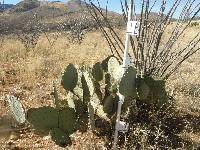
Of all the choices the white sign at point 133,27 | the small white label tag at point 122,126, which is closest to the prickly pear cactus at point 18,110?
the small white label tag at point 122,126

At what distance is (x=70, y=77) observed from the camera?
4137 millimetres

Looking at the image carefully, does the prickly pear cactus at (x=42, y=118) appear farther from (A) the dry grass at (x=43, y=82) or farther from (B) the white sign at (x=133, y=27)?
(B) the white sign at (x=133, y=27)

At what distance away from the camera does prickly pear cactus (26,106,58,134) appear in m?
3.68

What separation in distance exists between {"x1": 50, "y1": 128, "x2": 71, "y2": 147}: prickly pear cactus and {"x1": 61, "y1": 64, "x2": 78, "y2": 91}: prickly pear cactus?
0.53 metres

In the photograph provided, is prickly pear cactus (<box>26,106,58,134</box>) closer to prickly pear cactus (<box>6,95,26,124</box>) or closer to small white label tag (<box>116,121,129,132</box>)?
prickly pear cactus (<box>6,95,26,124</box>)

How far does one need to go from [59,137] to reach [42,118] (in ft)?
0.70

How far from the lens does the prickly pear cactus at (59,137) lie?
147 inches

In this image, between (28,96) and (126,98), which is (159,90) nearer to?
(126,98)

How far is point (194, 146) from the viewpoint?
4172 mm

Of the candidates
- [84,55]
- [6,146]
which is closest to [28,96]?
[6,146]

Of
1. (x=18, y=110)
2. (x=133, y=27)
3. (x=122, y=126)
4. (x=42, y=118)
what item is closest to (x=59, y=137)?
(x=42, y=118)

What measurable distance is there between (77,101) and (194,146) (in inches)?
45.8

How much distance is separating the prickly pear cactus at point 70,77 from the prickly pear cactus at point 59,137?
0.53 meters

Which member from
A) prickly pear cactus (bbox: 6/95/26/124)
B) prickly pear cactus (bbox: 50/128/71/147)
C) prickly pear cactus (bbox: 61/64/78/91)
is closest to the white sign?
prickly pear cactus (bbox: 61/64/78/91)
